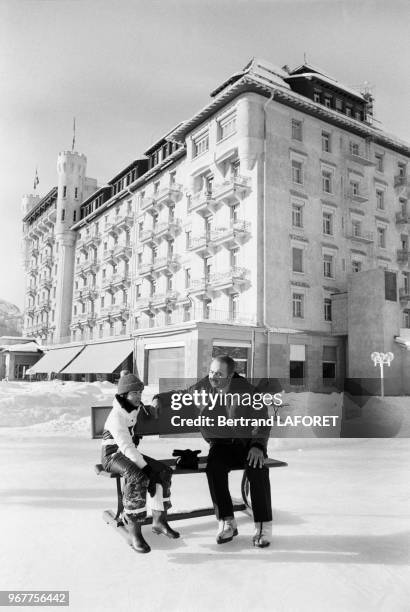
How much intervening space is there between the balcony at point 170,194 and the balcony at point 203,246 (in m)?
3.73

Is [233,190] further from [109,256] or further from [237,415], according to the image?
[237,415]

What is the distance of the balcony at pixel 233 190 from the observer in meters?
21.8

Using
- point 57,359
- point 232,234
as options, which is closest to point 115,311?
point 57,359

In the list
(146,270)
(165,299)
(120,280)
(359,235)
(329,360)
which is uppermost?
(359,235)

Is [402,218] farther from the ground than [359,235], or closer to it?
farther from the ground

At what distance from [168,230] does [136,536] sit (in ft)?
80.8

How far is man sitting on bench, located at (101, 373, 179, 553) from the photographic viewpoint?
12.0 feet

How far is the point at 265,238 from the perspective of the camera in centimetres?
2125

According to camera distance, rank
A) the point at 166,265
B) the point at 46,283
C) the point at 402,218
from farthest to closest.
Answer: the point at 46,283 → the point at 166,265 → the point at 402,218

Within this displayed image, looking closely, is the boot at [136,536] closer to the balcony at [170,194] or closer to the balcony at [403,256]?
the balcony at [170,194]

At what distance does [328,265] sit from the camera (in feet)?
78.1

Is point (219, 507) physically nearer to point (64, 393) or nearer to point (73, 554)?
point (73, 554)

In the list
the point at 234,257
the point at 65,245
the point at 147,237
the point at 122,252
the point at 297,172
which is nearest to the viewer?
the point at 234,257

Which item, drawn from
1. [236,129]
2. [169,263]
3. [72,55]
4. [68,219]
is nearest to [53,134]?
[72,55]
